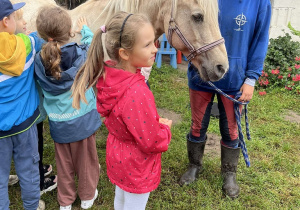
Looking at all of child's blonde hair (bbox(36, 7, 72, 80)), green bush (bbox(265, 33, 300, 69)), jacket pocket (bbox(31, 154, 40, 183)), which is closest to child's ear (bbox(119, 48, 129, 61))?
child's blonde hair (bbox(36, 7, 72, 80))

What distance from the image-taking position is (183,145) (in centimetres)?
347

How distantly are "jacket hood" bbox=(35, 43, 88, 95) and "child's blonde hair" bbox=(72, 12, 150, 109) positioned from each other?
13.8 inches

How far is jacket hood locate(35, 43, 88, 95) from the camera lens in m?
1.93

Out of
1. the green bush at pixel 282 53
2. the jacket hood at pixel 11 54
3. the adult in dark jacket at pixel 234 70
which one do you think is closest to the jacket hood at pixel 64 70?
the jacket hood at pixel 11 54

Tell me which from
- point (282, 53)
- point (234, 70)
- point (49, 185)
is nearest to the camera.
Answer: point (234, 70)

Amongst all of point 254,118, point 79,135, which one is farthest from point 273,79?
point 79,135

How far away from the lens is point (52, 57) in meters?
1.85

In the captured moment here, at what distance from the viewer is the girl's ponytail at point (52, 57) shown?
6.05 feet

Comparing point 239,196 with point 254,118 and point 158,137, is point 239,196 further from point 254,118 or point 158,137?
point 254,118

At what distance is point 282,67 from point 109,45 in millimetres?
4855

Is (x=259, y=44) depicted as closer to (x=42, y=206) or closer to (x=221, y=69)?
(x=221, y=69)

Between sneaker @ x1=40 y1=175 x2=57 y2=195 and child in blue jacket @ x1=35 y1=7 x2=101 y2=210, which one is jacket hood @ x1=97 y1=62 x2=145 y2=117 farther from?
sneaker @ x1=40 y1=175 x2=57 y2=195

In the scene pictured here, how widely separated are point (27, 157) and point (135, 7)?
1423 millimetres

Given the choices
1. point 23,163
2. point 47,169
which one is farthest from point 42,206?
point 23,163
